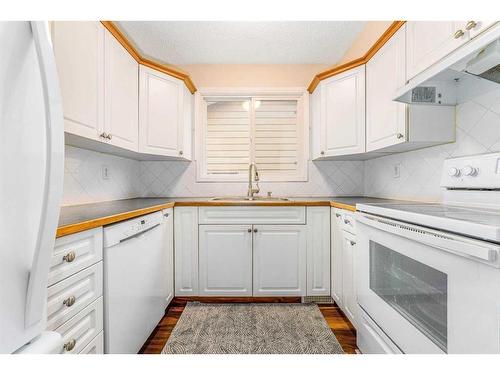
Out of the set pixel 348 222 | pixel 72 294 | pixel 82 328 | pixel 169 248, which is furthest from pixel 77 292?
pixel 348 222

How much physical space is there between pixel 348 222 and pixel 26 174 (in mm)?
1696

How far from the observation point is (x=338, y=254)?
1.94 meters

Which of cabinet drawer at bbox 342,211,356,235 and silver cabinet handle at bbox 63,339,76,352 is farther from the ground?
cabinet drawer at bbox 342,211,356,235

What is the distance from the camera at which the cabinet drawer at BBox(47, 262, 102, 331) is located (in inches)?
31.6

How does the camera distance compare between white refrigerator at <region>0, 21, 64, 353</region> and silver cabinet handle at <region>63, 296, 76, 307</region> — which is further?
silver cabinet handle at <region>63, 296, 76, 307</region>

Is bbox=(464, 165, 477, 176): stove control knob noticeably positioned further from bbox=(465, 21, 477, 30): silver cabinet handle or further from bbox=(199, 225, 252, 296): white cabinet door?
bbox=(199, 225, 252, 296): white cabinet door

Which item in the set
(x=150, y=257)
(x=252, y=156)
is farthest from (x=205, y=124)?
(x=150, y=257)

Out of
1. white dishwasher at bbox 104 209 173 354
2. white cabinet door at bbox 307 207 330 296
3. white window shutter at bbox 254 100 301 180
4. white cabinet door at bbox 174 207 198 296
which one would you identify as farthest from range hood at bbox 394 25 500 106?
white cabinet door at bbox 174 207 198 296

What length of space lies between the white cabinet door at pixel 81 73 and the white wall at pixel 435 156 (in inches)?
83.7

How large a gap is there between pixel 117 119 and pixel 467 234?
1943mm

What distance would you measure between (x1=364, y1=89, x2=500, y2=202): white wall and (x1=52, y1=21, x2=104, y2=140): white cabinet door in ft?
6.98

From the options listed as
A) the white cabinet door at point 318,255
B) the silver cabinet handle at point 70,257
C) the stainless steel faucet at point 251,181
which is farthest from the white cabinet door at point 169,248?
the white cabinet door at point 318,255

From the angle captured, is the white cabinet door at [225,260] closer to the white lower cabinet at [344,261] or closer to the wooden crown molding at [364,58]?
the white lower cabinet at [344,261]
